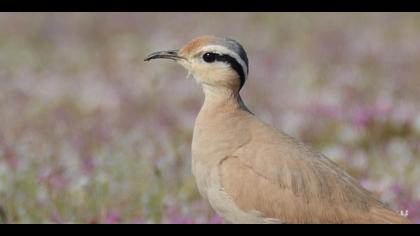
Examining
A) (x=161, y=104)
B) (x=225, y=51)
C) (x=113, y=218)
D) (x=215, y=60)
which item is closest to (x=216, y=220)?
(x=113, y=218)

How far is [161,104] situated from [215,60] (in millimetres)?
6445

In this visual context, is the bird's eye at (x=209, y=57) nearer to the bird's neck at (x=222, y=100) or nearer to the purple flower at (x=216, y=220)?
the bird's neck at (x=222, y=100)

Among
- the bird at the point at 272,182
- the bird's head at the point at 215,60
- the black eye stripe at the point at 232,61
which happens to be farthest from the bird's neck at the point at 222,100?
the bird at the point at 272,182

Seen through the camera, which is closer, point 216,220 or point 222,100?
point 222,100

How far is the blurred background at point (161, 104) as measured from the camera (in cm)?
804

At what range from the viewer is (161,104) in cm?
1290

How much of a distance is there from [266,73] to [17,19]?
8.84 metres

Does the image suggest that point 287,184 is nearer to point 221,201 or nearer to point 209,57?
point 221,201

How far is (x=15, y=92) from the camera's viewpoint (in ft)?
44.1

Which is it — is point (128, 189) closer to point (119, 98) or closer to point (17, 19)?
point (119, 98)

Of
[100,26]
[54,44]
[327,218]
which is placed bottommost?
[327,218]

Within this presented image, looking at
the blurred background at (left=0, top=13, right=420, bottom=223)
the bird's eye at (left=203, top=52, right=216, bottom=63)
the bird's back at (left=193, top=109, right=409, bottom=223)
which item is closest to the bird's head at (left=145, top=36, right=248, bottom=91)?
the bird's eye at (left=203, top=52, right=216, bottom=63)

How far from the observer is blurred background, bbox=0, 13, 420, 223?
8.04 metres
